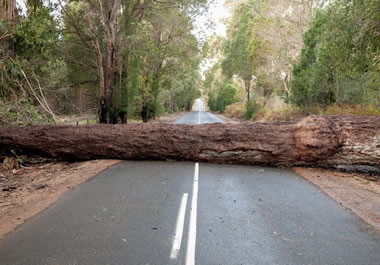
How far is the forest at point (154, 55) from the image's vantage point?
9914mm

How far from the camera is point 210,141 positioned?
8711 mm

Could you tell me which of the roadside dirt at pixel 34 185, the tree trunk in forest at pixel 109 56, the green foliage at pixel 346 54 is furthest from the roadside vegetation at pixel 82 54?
the green foliage at pixel 346 54

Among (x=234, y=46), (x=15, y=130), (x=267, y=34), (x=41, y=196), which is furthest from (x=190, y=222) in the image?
(x=234, y=46)

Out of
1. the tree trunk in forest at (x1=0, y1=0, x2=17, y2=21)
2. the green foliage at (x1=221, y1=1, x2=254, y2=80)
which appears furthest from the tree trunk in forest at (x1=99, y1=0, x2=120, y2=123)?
the green foliage at (x1=221, y1=1, x2=254, y2=80)

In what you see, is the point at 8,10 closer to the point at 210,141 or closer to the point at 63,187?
the point at 63,187

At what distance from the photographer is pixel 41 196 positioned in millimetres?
5559

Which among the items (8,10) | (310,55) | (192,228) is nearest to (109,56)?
(8,10)

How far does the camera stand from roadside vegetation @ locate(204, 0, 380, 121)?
926 centimetres

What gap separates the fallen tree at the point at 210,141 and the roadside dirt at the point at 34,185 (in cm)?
57

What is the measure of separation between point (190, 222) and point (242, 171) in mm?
3802

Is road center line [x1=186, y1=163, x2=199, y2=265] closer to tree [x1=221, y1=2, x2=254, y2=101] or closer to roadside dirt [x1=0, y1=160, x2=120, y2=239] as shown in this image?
roadside dirt [x1=0, y1=160, x2=120, y2=239]

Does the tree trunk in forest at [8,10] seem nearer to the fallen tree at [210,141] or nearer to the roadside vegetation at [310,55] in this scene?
the fallen tree at [210,141]

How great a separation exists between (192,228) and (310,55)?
1613 cm

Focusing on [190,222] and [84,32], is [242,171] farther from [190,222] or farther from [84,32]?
[84,32]
